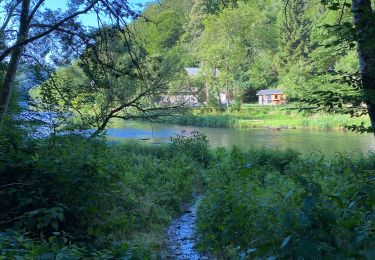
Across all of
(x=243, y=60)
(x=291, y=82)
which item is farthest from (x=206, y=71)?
(x=291, y=82)

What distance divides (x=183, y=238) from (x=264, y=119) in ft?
123

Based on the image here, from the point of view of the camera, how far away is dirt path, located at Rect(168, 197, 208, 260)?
259 inches

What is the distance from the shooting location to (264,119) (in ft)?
144

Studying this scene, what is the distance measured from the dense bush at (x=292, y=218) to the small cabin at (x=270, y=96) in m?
40.9

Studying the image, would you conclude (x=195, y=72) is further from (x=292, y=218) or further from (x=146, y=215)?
(x=292, y=218)

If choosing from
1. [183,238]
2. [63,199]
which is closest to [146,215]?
[183,238]

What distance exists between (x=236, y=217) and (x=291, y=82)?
42637 mm

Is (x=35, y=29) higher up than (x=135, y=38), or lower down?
higher up

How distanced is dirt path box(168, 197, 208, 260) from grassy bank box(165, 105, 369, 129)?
25.3m

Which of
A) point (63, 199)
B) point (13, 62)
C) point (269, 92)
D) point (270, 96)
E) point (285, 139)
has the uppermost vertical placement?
point (269, 92)

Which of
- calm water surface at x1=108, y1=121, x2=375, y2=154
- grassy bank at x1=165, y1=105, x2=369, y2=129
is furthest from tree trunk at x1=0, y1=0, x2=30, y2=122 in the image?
grassy bank at x1=165, y1=105, x2=369, y2=129

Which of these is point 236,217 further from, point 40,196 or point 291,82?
point 291,82

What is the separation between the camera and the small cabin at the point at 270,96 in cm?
5265

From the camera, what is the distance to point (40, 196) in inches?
186
